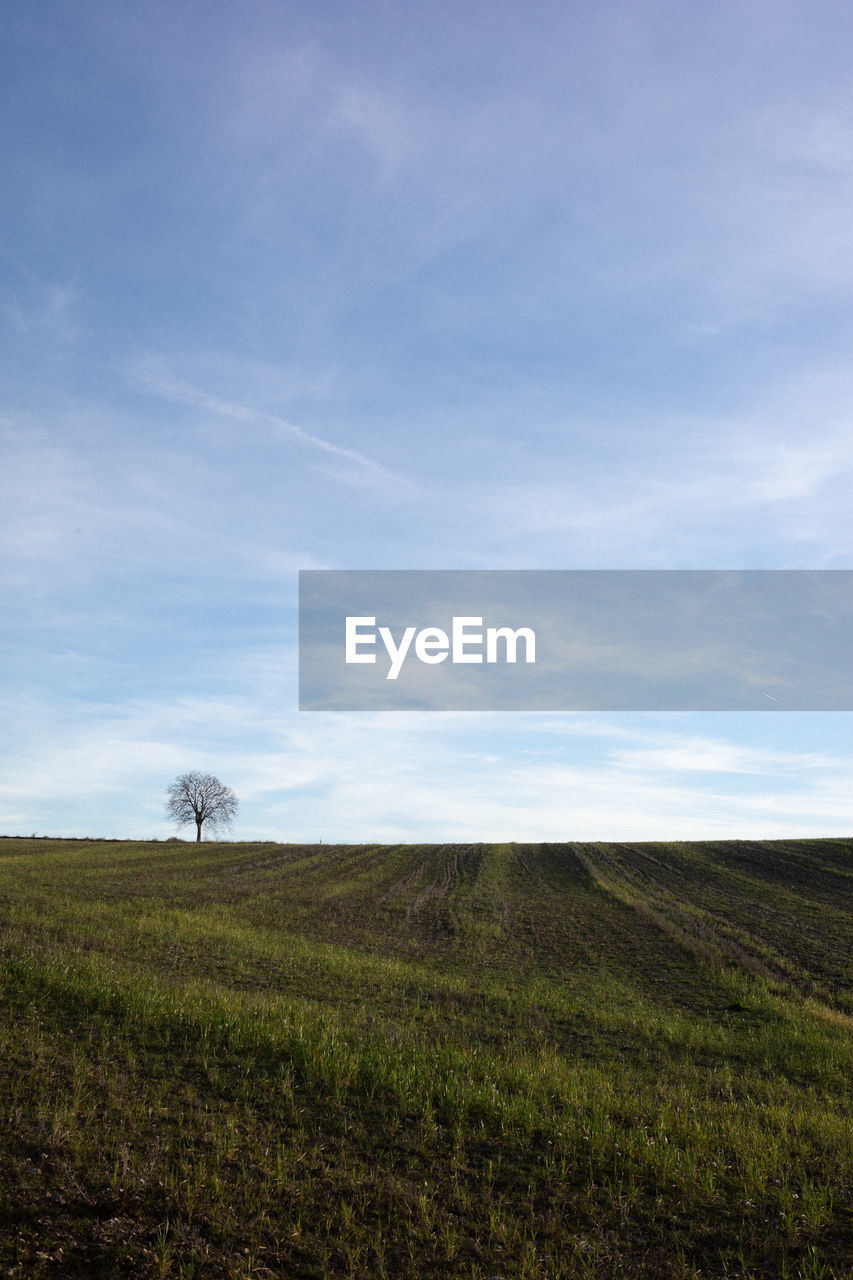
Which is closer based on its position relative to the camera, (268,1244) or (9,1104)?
(268,1244)

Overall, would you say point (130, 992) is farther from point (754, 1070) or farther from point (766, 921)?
point (766, 921)

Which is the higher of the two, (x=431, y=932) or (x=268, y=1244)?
(x=268, y=1244)

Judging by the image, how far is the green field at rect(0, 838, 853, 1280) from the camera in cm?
705

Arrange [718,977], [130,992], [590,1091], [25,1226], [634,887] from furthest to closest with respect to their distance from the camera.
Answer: [634,887] < [718,977] < [130,992] < [590,1091] < [25,1226]

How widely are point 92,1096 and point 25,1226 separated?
8.95ft

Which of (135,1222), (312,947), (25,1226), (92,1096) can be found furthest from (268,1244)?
(312,947)

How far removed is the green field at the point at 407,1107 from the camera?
7.05 metres

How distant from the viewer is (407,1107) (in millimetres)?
10047

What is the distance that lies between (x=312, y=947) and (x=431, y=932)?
665 cm

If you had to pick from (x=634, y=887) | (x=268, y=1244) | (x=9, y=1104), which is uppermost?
(x=9, y=1104)

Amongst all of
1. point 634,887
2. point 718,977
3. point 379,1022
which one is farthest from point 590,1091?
point 634,887

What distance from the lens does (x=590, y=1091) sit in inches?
461

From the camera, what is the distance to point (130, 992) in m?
13.4

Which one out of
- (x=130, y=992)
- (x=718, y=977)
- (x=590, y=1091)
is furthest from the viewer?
(x=718, y=977)
